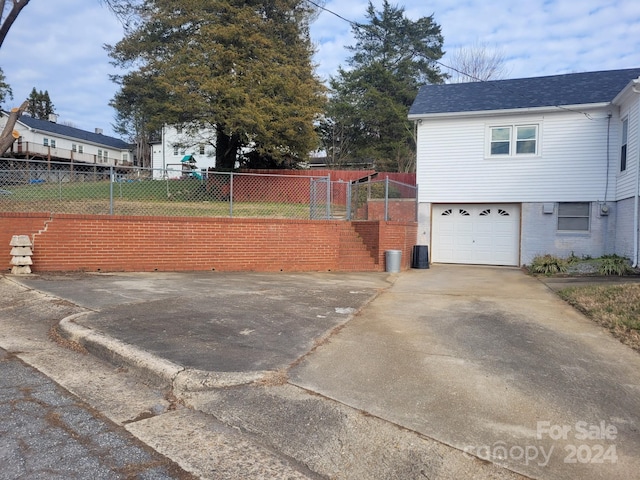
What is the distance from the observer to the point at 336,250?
12523 mm

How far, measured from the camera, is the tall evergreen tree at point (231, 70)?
800 inches

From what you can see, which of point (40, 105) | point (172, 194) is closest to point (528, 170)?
point (172, 194)

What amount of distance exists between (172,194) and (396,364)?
8.30 m

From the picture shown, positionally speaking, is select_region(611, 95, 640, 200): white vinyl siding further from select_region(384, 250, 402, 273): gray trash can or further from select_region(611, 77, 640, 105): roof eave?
select_region(384, 250, 402, 273): gray trash can

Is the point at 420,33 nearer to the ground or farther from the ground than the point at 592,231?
farther from the ground

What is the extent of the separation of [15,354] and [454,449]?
445 cm

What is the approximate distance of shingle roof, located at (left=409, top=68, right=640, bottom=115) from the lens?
1446 cm

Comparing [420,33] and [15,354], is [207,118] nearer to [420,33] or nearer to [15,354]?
[15,354]

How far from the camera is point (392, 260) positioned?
12570mm

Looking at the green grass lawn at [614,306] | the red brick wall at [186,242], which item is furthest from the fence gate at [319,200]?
the green grass lawn at [614,306]

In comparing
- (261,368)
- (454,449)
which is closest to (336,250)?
(261,368)

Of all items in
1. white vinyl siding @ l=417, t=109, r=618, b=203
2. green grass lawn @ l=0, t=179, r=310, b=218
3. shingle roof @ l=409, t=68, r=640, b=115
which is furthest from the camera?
shingle roof @ l=409, t=68, r=640, b=115

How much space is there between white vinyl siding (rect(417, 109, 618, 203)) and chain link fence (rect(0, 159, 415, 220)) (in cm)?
270

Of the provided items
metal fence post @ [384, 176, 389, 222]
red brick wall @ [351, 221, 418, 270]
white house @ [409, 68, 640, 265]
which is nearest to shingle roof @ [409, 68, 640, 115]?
white house @ [409, 68, 640, 265]
